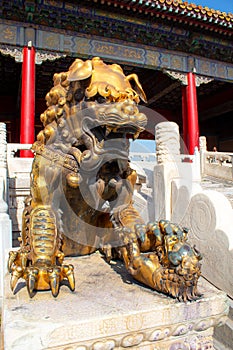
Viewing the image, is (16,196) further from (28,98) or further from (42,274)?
(28,98)

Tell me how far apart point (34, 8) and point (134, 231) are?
719 centimetres

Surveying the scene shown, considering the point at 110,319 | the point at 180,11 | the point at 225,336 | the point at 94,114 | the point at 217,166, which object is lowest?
the point at 225,336

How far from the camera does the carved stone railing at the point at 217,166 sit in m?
6.50

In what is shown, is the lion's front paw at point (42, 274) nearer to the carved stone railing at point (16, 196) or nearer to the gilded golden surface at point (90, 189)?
the gilded golden surface at point (90, 189)

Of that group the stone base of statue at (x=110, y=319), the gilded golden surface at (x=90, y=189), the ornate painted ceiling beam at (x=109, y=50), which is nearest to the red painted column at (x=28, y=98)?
the ornate painted ceiling beam at (x=109, y=50)

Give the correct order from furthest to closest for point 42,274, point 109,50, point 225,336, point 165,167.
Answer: point 109,50
point 165,167
point 225,336
point 42,274

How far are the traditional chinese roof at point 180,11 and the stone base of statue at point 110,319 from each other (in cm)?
707

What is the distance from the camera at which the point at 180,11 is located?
23.1 feet

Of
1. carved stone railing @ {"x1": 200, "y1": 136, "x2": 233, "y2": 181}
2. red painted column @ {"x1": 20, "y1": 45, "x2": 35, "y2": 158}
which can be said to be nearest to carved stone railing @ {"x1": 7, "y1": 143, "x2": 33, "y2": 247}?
red painted column @ {"x1": 20, "y1": 45, "x2": 35, "y2": 158}

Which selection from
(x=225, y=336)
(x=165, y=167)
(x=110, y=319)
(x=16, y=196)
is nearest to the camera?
(x=110, y=319)

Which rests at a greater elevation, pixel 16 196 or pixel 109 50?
pixel 109 50

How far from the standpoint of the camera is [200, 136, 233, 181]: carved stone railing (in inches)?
256

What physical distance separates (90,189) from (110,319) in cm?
68

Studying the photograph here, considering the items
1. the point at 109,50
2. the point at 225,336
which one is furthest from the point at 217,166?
the point at 225,336
